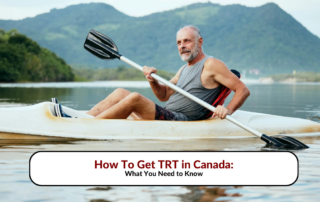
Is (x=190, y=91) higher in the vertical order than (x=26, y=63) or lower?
lower

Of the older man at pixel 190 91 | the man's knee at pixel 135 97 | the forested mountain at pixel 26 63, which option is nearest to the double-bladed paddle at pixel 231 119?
the older man at pixel 190 91

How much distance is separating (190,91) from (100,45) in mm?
1547

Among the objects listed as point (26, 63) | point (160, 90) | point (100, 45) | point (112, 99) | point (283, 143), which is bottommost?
point (283, 143)

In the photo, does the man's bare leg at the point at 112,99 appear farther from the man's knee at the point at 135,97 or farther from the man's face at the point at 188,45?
the man's face at the point at 188,45

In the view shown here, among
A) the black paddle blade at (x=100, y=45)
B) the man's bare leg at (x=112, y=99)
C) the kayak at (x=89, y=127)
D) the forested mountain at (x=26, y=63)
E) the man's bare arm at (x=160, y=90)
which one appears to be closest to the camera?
the kayak at (x=89, y=127)

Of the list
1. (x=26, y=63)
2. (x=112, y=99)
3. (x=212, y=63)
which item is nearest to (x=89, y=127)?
(x=112, y=99)

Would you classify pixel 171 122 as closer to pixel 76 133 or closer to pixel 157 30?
pixel 76 133

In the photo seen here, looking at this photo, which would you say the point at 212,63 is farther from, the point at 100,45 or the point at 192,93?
the point at 100,45

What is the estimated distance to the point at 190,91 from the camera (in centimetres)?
486

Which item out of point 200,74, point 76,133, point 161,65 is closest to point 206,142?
point 200,74

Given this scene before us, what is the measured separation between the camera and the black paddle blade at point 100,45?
5.62 m

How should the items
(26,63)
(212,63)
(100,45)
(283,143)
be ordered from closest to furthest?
(212,63) → (283,143) → (100,45) → (26,63)

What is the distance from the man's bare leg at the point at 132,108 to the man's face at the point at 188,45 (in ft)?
2.23

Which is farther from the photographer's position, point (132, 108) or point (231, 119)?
point (132, 108)
